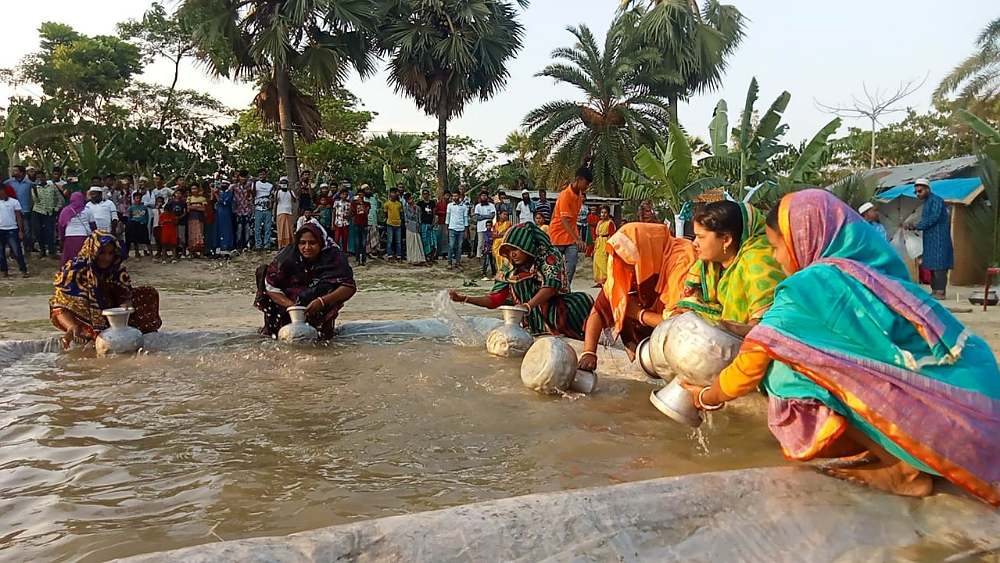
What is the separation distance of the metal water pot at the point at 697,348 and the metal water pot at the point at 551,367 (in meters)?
0.87

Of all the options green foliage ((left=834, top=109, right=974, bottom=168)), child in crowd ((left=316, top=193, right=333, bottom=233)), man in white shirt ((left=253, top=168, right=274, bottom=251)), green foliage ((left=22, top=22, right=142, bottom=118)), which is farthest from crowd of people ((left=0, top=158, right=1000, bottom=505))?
green foliage ((left=834, top=109, right=974, bottom=168))

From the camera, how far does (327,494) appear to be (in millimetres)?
2609

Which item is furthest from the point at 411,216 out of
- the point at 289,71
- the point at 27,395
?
the point at 27,395

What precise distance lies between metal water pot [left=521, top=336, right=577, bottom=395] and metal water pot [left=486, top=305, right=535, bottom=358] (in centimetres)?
85

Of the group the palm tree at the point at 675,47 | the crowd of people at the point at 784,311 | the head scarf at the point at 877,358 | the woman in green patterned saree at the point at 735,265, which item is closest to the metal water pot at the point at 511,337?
the crowd of people at the point at 784,311

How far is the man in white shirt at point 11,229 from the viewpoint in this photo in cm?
1099

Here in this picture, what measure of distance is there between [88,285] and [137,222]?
27.8ft

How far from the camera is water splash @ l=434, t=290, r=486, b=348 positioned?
567 cm

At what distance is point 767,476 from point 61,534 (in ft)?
7.32

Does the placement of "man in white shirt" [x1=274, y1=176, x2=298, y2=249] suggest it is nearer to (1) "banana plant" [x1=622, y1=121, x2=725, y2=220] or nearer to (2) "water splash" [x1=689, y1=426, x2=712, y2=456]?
(1) "banana plant" [x1=622, y1=121, x2=725, y2=220]

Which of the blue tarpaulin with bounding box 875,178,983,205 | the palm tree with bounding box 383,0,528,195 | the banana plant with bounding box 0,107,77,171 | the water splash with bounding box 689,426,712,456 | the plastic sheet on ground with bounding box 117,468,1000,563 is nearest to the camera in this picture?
the plastic sheet on ground with bounding box 117,468,1000,563

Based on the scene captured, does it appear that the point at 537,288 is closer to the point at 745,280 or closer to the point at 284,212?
the point at 745,280

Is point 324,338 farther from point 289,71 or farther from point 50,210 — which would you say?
point 289,71

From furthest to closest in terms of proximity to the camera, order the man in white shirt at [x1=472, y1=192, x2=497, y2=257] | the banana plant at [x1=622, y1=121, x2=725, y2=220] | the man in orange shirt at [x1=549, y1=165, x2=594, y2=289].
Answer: the man in white shirt at [x1=472, y1=192, x2=497, y2=257], the banana plant at [x1=622, y1=121, x2=725, y2=220], the man in orange shirt at [x1=549, y1=165, x2=594, y2=289]
